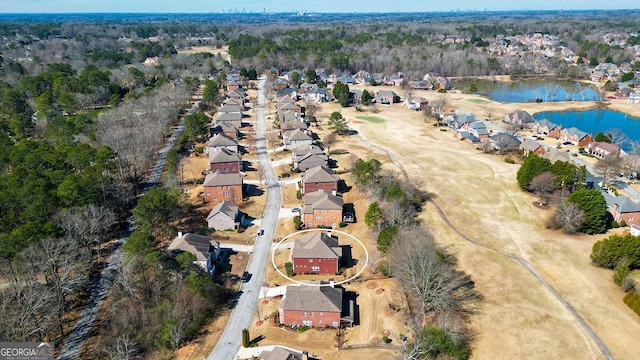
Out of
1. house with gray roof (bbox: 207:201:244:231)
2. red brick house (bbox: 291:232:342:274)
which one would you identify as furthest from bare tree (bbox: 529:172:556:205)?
house with gray roof (bbox: 207:201:244:231)

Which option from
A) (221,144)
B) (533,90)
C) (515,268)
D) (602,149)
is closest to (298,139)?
(221,144)

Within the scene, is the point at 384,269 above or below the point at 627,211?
below

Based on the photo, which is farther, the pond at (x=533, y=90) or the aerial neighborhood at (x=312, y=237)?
the pond at (x=533, y=90)

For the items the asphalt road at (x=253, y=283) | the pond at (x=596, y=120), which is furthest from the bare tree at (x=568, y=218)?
the pond at (x=596, y=120)

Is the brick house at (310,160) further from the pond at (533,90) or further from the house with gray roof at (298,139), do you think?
the pond at (533,90)

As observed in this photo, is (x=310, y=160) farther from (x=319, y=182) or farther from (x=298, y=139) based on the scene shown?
(x=298, y=139)

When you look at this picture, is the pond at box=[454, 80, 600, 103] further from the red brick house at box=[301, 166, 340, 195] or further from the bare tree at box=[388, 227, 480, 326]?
the bare tree at box=[388, 227, 480, 326]

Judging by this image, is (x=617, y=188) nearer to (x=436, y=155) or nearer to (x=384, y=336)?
(x=436, y=155)
